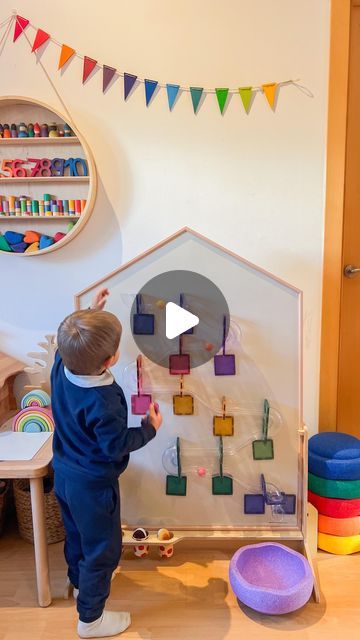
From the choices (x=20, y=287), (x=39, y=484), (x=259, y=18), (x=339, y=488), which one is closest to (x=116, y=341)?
(x=39, y=484)

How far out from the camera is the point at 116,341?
1.09 m

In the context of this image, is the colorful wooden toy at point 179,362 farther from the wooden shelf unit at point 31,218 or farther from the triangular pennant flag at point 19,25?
the triangular pennant flag at point 19,25

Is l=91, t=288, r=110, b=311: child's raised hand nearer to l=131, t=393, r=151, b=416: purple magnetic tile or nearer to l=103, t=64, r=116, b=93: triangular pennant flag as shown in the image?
l=131, t=393, r=151, b=416: purple magnetic tile

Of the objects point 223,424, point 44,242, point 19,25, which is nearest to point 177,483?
point 223,424

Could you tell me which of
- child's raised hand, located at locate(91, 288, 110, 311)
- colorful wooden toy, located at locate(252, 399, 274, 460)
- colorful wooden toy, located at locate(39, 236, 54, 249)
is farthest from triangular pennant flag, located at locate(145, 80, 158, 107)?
colorful wooden toy, located at locate(252, 399, 274, 460)

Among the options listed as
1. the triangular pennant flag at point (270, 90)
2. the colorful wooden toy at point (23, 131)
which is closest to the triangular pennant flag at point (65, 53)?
the colorful wooden toy at point (23, 131)

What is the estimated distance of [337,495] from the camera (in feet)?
4.91

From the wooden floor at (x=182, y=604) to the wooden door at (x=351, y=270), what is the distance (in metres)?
0.56

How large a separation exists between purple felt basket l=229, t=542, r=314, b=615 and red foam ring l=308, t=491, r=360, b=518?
21 cm

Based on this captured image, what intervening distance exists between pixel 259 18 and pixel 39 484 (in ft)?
5.42

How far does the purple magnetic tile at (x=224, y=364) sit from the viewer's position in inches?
55.2

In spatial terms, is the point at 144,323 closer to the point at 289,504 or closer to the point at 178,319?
the point at 178,319

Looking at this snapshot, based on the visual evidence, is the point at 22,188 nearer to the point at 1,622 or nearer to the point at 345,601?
the point at 1,622

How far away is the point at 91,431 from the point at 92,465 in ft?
0.30
